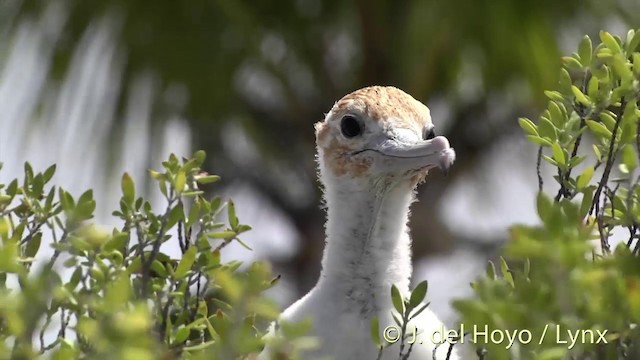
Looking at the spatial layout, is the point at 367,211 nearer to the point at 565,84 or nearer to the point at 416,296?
the point at 565,84

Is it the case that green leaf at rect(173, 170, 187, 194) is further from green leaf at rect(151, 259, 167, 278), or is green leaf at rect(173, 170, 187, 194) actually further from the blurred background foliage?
the blurred background foliage

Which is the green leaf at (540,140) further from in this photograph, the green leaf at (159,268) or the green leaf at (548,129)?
the green leaf at (159,268)

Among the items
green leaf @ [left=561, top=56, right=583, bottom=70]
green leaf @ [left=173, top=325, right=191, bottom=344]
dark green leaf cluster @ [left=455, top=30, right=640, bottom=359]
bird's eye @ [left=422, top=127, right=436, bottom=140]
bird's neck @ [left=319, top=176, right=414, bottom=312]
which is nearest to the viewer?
dark green leaf cluster @ [left=455, top=30, right=640, bottom=359]

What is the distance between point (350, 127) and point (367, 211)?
11.1 inches

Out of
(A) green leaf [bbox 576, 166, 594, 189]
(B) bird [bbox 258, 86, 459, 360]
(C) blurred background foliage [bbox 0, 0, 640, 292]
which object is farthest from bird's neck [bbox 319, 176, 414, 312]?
(C) blurred background foliage [bbox 0, 0, 640, 292]

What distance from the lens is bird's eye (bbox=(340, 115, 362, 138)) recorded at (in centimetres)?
375

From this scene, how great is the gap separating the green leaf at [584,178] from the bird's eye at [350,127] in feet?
4.35

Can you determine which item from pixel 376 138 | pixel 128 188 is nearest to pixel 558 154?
pixel 128 188

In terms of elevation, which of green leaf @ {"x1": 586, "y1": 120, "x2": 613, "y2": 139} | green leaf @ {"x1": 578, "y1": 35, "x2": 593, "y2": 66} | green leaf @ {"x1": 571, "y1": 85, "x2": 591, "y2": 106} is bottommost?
green leaf @ {"x1": 586, "y1": 120, "x2": 613, "y2": 139}

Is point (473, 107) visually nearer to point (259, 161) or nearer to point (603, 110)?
point (259, 161)

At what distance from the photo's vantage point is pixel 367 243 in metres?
3.55

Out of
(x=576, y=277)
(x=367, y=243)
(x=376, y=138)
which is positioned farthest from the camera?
(x=376, y=138)

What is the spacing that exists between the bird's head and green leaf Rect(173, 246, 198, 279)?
1.21m

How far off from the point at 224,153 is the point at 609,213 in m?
8.02
